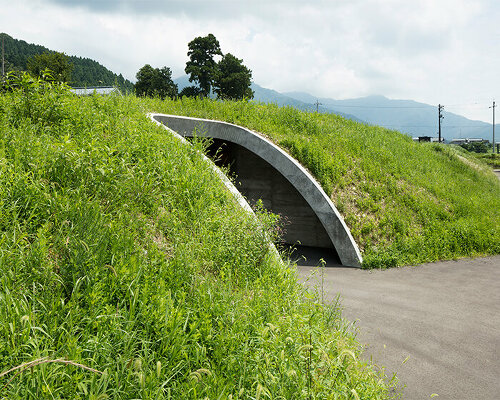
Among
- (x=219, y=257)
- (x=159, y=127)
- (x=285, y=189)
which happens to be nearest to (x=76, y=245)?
(x=219, y=257)

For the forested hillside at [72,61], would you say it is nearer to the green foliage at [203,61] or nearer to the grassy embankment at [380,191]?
the green foliage at [203,61]

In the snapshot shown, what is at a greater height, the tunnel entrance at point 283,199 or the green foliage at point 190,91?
the green foliage at point 190,91

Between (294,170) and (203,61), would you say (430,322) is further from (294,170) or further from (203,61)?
(203,61)

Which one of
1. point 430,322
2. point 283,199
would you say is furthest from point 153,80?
point 430,322

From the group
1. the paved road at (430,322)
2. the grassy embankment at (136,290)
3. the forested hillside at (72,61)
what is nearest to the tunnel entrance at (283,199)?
the paved road at (430,322)

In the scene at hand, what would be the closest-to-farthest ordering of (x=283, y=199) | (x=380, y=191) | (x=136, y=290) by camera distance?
(x=136, y=290) → (x=380, y=191) → (x=283, y=199)

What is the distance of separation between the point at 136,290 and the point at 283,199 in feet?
31.3

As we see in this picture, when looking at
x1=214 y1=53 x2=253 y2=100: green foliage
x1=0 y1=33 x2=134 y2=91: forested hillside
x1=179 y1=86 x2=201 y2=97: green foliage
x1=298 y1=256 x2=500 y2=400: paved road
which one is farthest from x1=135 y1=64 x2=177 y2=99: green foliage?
x1=298 y1=256 x2=500 y2=400: paved road

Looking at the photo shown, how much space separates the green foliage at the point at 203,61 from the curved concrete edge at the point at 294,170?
1672 inches

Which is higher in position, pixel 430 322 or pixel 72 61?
pixel 72 61

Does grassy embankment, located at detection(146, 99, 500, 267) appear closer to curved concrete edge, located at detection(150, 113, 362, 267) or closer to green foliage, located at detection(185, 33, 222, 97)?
curved concrete edge, located at detection(150, 113, 362, 267)

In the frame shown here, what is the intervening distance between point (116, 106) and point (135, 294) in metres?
5.81

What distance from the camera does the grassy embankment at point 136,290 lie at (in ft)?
8.27

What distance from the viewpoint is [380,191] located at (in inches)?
445
